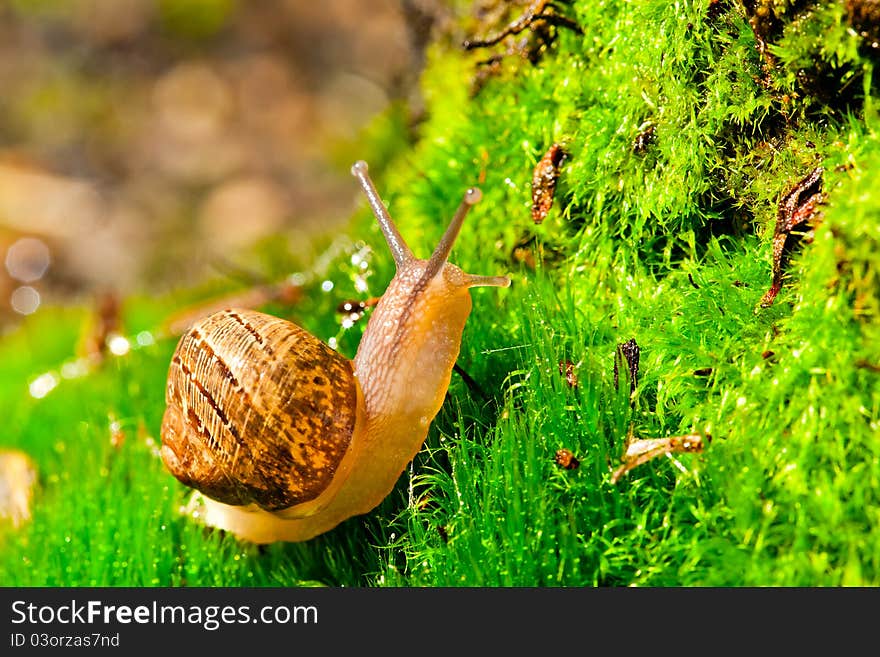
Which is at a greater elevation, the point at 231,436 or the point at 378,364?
the point at 378,364

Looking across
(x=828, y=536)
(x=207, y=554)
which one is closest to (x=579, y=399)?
(x=828, y=536)

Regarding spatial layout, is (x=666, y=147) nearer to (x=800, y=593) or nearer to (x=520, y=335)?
(x=520, y=335)

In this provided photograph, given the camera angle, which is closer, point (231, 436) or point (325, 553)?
point (231, 436)

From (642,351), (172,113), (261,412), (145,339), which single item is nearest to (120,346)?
(145,339)

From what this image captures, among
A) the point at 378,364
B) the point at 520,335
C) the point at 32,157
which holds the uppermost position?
the point at 520,335

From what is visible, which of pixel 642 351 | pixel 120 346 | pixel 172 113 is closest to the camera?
pixel 642 351

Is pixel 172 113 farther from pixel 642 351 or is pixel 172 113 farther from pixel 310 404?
pixel 642 351
